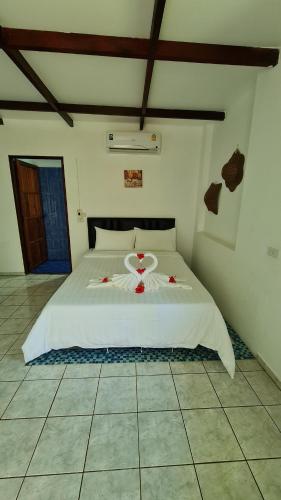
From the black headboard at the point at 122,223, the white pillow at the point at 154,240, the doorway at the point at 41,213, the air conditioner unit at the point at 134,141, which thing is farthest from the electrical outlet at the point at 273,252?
the doorway at the point at 41,213

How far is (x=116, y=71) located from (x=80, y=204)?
192 cm

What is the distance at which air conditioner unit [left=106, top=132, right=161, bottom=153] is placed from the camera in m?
3.09

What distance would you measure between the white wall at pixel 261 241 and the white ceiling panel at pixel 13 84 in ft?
6.99

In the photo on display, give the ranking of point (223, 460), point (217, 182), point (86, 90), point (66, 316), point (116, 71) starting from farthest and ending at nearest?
point (217, 182)
point (86, 90)
point (116, 71)
point (66, 316)
point (223, 460)

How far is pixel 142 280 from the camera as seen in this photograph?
203cm

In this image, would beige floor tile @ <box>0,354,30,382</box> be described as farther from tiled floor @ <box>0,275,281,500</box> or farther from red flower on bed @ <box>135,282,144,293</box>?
red flower on bed @ <box>135,282,144,293</box>

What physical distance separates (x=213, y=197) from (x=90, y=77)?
1995mm

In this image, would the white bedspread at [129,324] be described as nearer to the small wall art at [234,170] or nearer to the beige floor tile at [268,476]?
the beige floor tile at [268,476]

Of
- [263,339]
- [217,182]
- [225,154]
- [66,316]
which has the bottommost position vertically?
[263,339]

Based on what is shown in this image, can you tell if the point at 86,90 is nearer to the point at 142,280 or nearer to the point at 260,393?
the point at 142,280

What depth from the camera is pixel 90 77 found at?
2.02m

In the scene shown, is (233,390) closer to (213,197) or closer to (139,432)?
(139,432)

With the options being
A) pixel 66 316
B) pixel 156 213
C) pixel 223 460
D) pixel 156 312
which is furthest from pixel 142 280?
pixel 156 213

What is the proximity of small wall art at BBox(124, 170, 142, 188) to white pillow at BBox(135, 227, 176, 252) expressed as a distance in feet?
2.44
